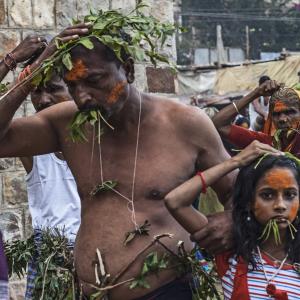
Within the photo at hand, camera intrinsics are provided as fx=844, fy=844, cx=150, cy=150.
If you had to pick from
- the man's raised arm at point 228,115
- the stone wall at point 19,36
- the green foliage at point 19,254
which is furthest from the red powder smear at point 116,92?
the stone wall at point 19,36

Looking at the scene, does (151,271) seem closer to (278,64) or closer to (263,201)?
(263,201)

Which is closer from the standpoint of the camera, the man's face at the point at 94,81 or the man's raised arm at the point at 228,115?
the man's face at the point at 94,81

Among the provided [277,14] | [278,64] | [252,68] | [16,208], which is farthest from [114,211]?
[277,14]

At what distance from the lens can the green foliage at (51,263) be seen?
398 cm

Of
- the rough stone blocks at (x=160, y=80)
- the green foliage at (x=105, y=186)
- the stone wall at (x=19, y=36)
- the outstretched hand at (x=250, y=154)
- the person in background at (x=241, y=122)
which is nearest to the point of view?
the outstretched hand at (x=250, y=154)

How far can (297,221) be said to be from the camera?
3.76 metres

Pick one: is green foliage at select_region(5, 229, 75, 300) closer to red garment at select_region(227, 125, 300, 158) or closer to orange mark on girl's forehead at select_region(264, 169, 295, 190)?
orange mark on girl's forehead at select_region(264, 169, 295, 190)

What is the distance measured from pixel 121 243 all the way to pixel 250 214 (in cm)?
59

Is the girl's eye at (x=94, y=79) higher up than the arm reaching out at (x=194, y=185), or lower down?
higher up

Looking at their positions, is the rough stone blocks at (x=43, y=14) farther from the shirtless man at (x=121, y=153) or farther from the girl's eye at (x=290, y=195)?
the girl's eye at (x=290, y=195)

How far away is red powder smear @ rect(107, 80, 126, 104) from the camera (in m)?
3.62

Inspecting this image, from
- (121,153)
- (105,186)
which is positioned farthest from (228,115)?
(105,186)

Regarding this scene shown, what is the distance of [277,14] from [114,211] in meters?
35.8

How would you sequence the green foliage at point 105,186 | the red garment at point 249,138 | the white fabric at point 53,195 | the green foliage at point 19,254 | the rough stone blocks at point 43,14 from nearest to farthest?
the green foliage at point 105,186
the green foliage at point 19,254
the white fabric at point 53,195
the red garment at point 249,138
the rough stone blocks at point 43,14
